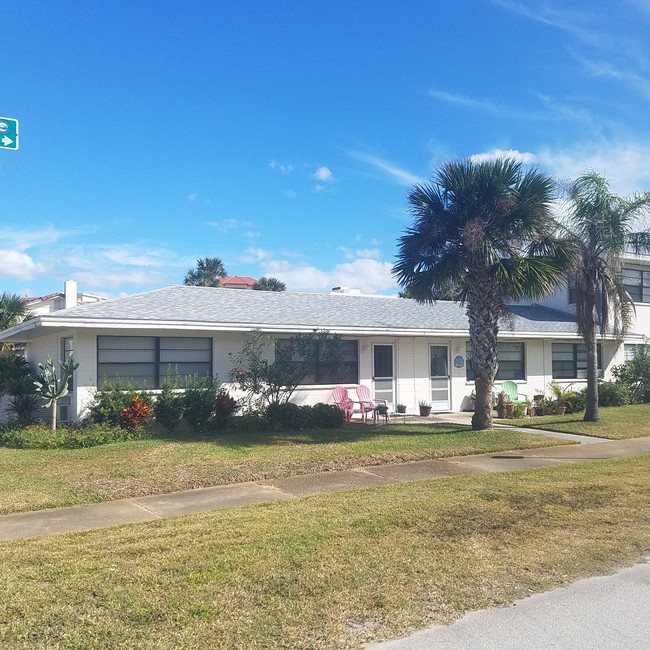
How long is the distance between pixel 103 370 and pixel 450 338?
1067cm

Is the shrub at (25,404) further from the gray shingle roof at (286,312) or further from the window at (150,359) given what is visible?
the gray shingle roof at (286,312)

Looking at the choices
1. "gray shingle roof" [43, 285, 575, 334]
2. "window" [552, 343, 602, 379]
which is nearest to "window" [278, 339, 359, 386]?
"gray shingle roof" [43, 285, 575, 334]

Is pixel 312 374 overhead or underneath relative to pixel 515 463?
overhead

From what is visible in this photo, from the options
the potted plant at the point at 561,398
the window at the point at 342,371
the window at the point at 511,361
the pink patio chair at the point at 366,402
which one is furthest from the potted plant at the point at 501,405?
the window at the point at 342,371

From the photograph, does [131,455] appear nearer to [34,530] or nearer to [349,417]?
[34,530]

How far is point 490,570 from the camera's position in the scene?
19.0 ft

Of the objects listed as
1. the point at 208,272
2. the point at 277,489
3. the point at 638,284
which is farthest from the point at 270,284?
the point at 277,489

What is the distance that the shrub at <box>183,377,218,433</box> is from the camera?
1523 cm

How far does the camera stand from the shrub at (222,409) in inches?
614

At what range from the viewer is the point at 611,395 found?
22.2 meters

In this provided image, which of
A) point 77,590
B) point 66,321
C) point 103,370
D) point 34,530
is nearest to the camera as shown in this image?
point 77,590

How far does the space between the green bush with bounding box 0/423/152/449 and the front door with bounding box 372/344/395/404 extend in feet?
24.1

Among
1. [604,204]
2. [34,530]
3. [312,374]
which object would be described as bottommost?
[34,530]

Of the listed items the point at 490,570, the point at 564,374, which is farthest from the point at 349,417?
the point at 490,570
